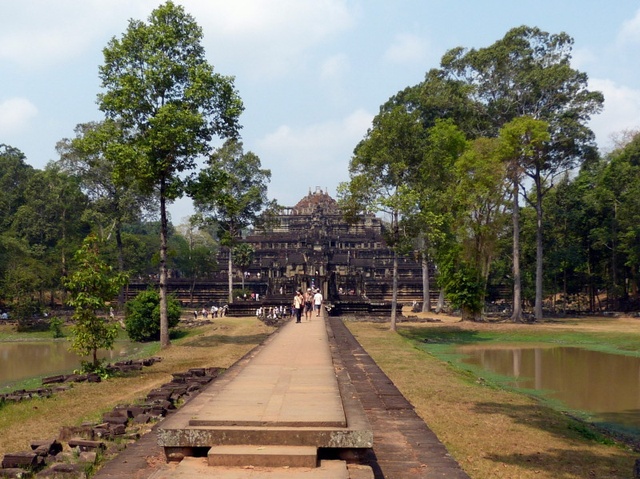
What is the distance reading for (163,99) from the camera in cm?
2478

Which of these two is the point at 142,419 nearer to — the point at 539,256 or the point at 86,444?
the point at 86,444

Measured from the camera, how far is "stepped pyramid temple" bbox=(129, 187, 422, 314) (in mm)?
50125

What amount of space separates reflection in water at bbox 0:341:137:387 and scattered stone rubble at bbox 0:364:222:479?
37.2 ft

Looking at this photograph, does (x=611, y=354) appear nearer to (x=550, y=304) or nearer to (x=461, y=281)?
(x=461, y=281)

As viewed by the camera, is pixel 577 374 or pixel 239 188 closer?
pixel 577 374

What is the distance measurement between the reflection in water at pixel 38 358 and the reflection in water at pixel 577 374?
50.9 ft

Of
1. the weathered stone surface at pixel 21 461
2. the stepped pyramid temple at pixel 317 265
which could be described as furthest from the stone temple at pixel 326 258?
the weathered stone surface at pixel 21 461

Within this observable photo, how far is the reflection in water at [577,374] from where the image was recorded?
15.7 metres

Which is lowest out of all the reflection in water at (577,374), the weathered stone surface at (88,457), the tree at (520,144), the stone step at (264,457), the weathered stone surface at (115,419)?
the reflection in water at (577,374)

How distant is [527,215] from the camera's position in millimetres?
51312

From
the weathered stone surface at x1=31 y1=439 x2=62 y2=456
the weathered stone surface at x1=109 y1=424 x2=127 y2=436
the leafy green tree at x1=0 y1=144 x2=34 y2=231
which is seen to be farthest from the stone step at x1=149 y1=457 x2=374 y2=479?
the leafy green tree at x1=0 y1=144 x2=34 y2=231

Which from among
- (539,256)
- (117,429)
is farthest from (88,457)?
(539,256)

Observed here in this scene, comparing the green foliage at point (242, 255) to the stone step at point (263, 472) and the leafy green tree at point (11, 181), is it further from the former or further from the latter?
the stone step at point (263, 472)

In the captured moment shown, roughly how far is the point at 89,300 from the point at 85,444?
1020 cm
